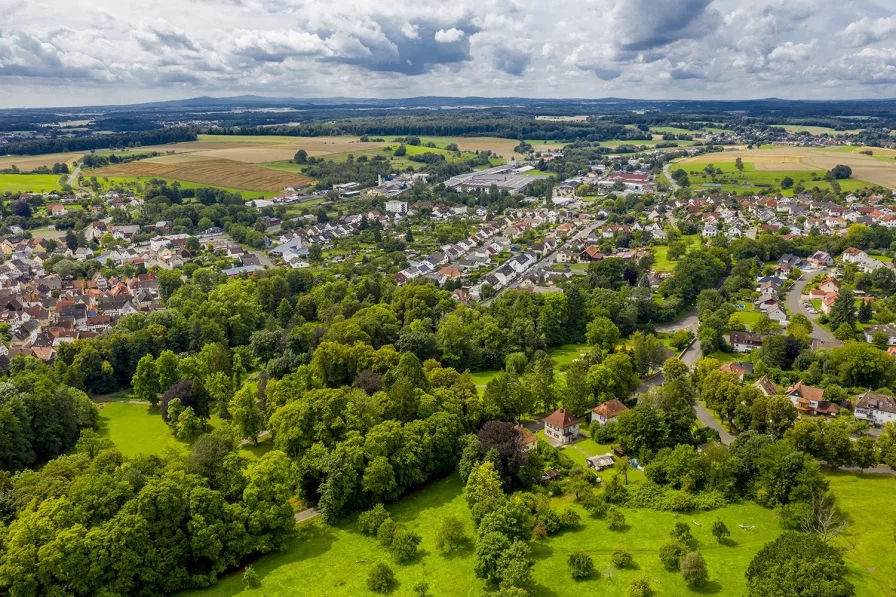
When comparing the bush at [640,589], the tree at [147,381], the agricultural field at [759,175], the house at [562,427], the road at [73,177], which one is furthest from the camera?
the road at [73,177]

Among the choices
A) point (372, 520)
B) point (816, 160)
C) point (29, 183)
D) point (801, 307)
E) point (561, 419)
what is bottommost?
point (372, 520)

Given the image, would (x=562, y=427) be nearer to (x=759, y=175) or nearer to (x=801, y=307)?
(x=801, y=307)

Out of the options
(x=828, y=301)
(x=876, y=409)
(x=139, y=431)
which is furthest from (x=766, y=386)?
(x=139, y=431)

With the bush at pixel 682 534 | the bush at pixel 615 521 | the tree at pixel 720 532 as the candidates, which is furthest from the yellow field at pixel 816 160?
the bush at pixel 615 521

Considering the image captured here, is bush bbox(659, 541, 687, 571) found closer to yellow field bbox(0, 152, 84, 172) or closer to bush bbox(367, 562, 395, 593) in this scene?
bush bbox(367, 562, 395, 593)

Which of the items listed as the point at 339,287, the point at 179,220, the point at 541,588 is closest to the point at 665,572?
the point at 541,588

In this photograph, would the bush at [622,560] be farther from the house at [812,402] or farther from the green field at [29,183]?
the green field at [29,183]

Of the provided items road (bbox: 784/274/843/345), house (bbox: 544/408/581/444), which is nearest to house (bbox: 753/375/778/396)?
road (bbox: 784/274/843/345)
